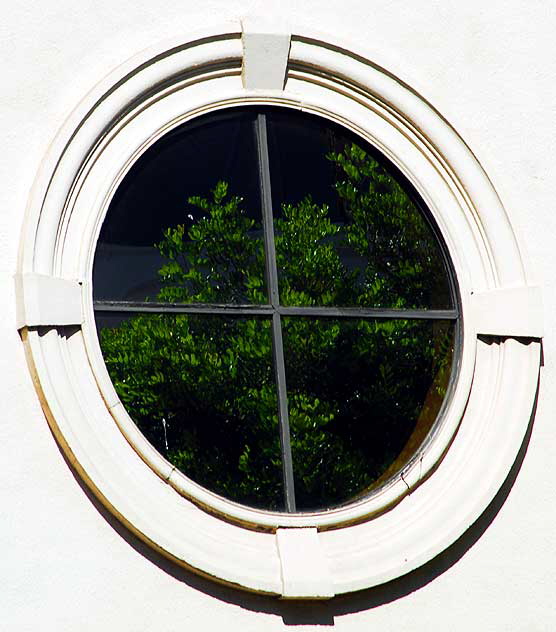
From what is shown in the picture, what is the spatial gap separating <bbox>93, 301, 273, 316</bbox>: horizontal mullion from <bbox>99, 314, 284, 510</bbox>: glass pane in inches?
1.2

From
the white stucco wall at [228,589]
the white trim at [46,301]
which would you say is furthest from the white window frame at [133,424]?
the white stucco wall at [228,589]

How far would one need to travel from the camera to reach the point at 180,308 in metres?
5.76

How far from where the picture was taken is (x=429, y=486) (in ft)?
19.5

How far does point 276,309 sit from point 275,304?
0.08ft

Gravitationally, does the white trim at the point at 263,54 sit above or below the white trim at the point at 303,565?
above

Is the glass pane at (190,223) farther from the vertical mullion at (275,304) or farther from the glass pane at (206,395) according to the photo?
the glass pane at (206,395)

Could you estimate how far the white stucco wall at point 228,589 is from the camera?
5250 mm

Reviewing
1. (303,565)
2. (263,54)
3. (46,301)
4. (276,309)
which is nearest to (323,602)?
(303,565)

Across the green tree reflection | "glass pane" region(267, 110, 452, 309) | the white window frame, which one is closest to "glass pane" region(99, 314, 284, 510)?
the green tree reflection

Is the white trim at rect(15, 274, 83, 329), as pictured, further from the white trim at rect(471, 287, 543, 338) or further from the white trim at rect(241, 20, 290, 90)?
the white trim at rect(471, 287, 543, 338)

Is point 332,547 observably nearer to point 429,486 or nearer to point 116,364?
point 429,486

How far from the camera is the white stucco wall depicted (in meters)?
5.25

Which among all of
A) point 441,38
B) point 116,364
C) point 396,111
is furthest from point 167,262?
point 441,38

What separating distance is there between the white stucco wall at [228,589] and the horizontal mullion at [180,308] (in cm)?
46
